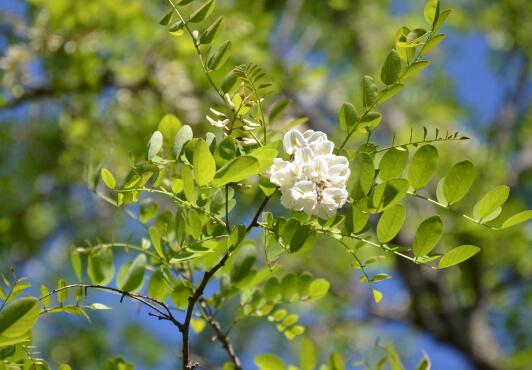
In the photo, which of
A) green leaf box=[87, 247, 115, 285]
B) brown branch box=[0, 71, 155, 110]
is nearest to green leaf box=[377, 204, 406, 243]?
green leaf box=[87, 247, 115, 285]

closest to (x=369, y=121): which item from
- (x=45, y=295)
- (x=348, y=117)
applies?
(x=348, y=117)

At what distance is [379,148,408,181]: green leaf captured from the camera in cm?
79

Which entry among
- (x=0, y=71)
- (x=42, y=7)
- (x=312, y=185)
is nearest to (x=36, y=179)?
(x=0, y=71)

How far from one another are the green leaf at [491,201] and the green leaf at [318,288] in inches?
10.6

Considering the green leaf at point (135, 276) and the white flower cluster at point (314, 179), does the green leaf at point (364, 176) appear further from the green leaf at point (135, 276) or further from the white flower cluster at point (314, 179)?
the green leaf at point (135, 276)

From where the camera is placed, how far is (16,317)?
637 mm

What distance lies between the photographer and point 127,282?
901 mm

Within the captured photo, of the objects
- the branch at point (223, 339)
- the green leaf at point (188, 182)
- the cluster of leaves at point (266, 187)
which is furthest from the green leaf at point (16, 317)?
the branch at point (223, 339)

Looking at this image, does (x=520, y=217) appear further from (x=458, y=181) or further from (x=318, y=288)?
(x=318, y=288)

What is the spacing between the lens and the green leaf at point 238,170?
69cm

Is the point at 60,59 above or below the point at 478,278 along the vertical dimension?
above

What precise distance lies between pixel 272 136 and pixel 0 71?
1.98 meters

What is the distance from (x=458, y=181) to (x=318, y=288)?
0.30 meters

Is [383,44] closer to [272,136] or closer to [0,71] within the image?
[0,71]
